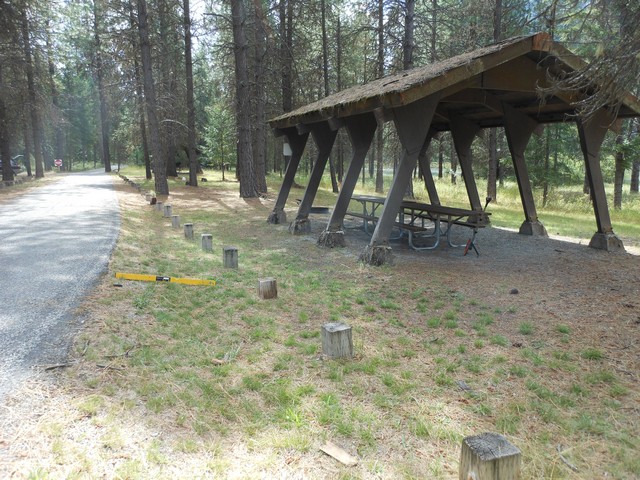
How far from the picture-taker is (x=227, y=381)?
11.4 feet

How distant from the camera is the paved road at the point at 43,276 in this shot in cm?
347

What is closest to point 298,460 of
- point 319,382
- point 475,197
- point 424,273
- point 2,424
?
point 319,382

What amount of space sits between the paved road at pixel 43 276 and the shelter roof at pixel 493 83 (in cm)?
488

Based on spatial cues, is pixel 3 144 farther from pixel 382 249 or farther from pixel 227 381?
pixel 227 381

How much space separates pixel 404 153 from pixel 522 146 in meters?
4.59

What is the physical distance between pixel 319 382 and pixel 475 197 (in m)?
9.67

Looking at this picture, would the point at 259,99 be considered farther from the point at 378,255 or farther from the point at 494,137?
the point at 378,255

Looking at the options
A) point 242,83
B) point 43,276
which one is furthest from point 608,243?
point 242,83

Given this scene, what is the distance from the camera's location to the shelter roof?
6.57m

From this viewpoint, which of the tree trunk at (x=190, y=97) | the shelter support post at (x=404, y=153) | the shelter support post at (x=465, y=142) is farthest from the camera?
the tree trunk at (x=190, y=97)

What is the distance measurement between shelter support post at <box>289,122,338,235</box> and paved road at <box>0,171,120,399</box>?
4236 mm

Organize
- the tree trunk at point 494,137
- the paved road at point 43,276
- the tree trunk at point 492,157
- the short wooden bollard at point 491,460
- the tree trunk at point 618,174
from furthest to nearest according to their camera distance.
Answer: the tree trunk at point 492,157 < the tree trunk at point 618,174 < the tree trunk at point 494,137 < the paved road at point 43,276 < the short wooden bollard at point 491,460

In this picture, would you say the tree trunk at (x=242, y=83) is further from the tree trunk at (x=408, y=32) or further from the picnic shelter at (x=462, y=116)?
the tree trunk at (x=408, y=32)

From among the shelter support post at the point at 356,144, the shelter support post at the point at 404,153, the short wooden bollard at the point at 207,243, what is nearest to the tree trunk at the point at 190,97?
the short wooden bollard at the point at 207,243
